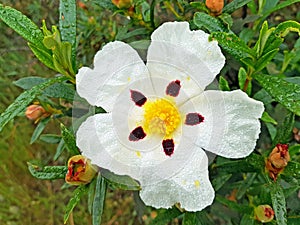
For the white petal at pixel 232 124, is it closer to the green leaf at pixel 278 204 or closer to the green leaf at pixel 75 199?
the green leaf at pixel 278 204

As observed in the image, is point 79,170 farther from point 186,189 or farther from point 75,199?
point 186,189

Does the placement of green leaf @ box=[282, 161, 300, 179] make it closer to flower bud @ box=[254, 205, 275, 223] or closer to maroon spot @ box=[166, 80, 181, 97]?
flower bud @ box=[254, 205, 275, 223]

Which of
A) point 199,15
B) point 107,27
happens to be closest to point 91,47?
point 107,27

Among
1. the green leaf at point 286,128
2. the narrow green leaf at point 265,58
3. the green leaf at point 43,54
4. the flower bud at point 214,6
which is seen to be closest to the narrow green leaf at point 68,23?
the green leaf at point 43,54

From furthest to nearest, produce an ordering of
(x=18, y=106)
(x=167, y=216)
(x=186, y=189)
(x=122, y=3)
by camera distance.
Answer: (x=167, y=216) → (x=122, y=3) → (x=18, y=106) → (x=186, y=189)

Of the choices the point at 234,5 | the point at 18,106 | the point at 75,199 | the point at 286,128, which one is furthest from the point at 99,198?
the point at 234,5

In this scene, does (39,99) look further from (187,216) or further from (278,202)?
(278,202)
